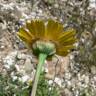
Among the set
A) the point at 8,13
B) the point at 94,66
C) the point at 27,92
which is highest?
the point at 8,13

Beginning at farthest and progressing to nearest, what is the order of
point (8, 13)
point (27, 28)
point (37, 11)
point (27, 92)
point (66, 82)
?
point (37, 11) → point (8, 13) → point (66, 82) → point (27, 92) → point (27, 28)

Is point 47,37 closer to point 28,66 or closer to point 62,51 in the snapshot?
point 62,51

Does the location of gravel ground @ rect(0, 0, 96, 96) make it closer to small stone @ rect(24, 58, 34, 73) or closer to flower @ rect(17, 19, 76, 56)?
small stone @ rect(24, 58, 34, 73)

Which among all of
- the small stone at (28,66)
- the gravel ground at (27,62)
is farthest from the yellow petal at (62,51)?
the small stone at (28,66)

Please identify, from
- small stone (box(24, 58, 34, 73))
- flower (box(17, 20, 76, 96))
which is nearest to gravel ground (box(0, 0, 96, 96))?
small stone (box(24, 58, 34, 73))

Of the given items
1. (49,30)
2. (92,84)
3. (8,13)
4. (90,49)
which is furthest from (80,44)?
(49,30)

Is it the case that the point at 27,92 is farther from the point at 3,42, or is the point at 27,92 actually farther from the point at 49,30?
the point at 49,30
